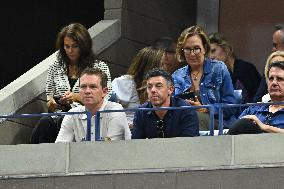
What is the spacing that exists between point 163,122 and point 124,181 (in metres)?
0.75

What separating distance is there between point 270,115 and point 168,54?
272 centimetres

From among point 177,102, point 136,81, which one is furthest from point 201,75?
point 177,102

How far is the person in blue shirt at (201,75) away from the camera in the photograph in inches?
642

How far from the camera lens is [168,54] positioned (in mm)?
17406

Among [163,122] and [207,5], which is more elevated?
[207,5]

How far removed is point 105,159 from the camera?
15.1 m

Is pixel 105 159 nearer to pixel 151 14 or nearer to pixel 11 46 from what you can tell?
pixel 151 14

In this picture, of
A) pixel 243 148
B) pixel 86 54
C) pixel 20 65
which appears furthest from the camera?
pixel 20 65

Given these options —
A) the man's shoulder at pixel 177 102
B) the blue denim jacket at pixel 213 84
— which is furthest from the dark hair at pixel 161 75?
the blue denim jacket at pixel 213 84

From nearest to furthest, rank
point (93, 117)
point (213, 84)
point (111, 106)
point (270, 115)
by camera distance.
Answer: point (270, 115), point (93, 117), point (111, 106), point (213, 84)

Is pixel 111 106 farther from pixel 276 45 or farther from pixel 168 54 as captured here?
pixel 276 45

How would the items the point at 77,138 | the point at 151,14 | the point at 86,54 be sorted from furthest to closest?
1. the point at 151,14
2. the point at 86,54
3. the point at 77,138

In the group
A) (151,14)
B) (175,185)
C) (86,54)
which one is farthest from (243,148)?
(151,14)

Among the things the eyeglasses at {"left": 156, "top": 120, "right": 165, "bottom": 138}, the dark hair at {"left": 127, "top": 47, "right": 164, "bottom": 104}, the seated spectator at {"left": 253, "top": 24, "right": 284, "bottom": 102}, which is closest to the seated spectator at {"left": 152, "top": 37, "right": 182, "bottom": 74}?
the dark hair at {"left": 127, "top": 47, "right": 164, "bottom": 104}
